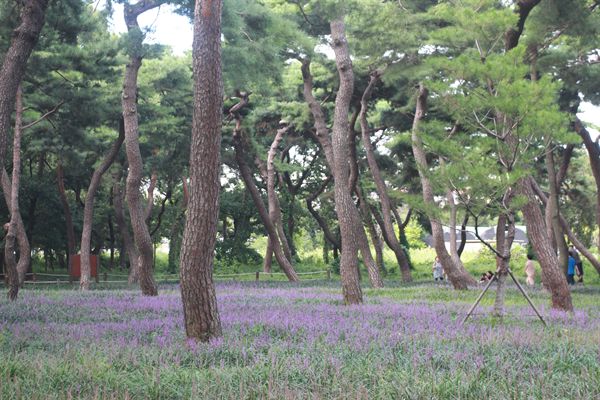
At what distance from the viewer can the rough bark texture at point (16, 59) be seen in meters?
9.67

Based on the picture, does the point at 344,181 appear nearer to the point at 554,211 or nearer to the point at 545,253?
the point at 545,253

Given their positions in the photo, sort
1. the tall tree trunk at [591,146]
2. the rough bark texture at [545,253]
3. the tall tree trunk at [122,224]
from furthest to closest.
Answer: the tall tree trunk at [122,224], the tall tree trunk at [591,146], the rough bark texture at [545,253]

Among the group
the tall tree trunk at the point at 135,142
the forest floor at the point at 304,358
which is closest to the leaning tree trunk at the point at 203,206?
the forest floor at the point at 304,358

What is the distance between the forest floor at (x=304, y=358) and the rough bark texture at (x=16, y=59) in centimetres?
299

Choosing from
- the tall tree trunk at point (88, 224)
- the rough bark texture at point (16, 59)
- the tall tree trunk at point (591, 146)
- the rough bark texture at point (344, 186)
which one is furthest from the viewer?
the tall tree trunk at point (88, 224)

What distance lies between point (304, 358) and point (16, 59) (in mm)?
6553

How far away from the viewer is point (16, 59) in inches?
396

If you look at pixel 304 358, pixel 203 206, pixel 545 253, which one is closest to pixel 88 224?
pixel 545 253

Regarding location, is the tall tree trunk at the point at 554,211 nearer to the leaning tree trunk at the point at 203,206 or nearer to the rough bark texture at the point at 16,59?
the leaning tree trunk at the point at 203,206

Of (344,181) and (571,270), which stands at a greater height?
(344,181)

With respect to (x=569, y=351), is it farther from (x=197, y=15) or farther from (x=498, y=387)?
(x=197, y=15)

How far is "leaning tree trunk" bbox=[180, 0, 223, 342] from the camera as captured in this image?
8.61 m

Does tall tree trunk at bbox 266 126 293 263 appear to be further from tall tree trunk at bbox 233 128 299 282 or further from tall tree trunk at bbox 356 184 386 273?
tall tree trunk at bbox 356 184 386 273

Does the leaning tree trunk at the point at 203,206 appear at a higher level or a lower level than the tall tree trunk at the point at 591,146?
lower
